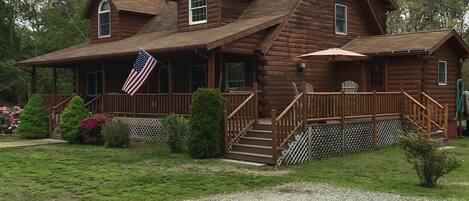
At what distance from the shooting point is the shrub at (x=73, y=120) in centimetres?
1805

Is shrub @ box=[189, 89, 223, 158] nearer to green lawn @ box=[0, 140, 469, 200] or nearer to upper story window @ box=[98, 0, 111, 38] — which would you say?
green lawn @ box=[0, 140, 469, 200]

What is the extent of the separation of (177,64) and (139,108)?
3199mm

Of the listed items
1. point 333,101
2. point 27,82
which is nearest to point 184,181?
point 333,101

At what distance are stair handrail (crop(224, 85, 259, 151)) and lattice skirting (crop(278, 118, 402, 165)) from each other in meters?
1.63

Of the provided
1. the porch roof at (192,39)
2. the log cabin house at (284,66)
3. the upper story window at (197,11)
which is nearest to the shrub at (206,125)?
the log cabin house at (284,66)

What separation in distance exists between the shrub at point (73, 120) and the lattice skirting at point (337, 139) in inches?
334

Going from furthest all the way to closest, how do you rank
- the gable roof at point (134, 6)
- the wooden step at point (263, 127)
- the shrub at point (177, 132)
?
the gable roof at point (134, 6)
the shrub at point (177, 132)
the wooden step at point (263, 127)

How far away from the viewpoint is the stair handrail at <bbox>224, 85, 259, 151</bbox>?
13656 millimetres

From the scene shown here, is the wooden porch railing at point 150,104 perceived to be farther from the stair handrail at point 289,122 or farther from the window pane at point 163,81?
the window pane at point 163,81

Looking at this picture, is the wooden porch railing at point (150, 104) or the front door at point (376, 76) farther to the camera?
the front door at point (376, 76)

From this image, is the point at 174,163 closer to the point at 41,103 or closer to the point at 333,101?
the point at 333,101

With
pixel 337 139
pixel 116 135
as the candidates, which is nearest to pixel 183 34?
pixel 116 135

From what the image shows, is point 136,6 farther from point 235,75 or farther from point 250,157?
point 250,157

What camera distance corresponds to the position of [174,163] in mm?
12656
